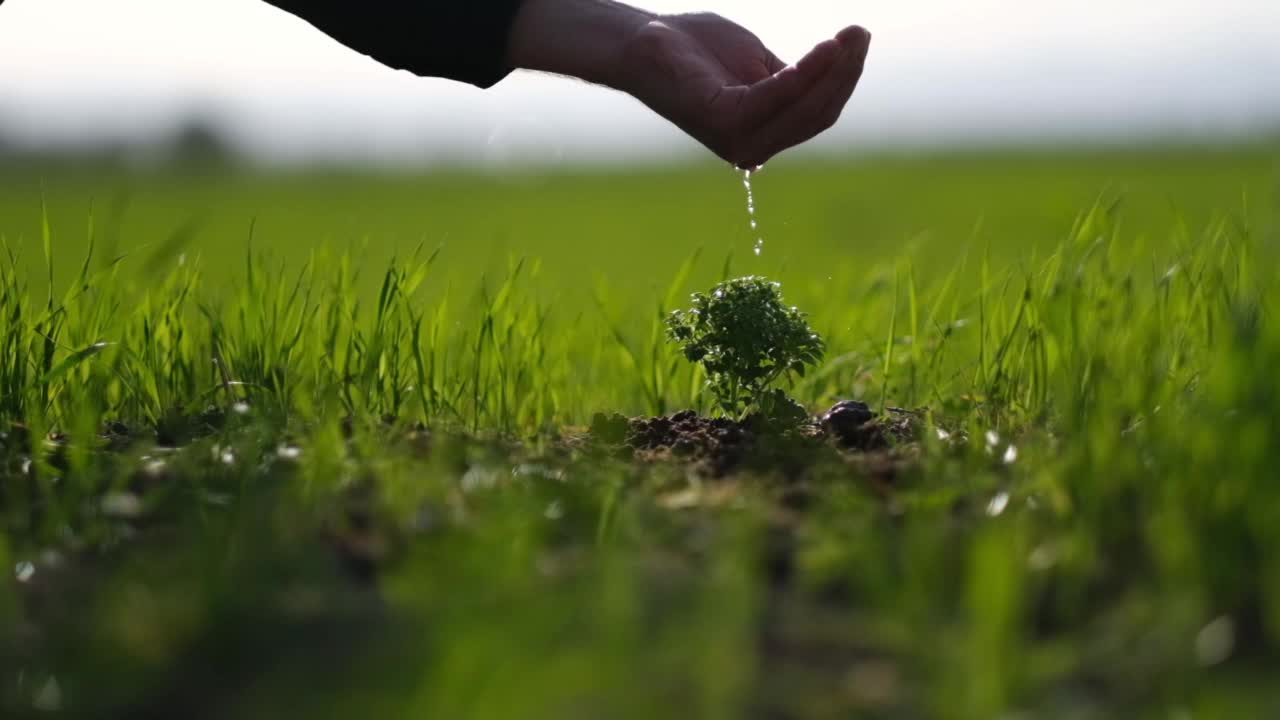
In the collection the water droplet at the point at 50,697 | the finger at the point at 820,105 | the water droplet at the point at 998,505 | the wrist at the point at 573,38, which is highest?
the wrist at the point at 573,38

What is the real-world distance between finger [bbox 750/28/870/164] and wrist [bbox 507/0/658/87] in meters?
0.42

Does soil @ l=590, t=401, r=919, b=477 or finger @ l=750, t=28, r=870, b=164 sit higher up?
finger @ l=750, t=28, r=870, b=164

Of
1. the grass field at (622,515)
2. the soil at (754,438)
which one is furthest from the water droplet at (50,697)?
the soil at (754,438)

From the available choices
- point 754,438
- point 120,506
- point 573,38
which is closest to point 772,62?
point 573,38

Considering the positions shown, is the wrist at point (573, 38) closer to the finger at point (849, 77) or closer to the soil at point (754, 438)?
the finger at point (849, 77)

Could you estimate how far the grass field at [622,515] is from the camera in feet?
5.11

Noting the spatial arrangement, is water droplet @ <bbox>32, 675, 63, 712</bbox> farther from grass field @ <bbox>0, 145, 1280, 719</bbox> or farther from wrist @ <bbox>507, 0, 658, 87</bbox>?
wrist @ <bbox>507, 0, 658, 87</bbox>

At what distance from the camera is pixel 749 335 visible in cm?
291

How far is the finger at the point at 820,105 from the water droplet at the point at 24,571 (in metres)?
1.98

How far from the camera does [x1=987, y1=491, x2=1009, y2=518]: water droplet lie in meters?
2.13

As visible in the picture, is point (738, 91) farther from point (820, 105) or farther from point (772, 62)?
point (772, 62)

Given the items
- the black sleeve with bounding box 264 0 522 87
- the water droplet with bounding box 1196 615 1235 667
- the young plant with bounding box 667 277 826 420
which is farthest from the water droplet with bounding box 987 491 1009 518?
the black sleeve with bounding box 264 0 522 87

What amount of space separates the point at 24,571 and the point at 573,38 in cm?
186

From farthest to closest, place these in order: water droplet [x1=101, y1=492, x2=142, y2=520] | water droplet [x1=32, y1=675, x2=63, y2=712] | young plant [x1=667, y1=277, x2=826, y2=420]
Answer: young plant [x1=667, y1=277, x2=826, y2=420] → water droplet [x1=101, y1=492, x2=142, y2=520] → water droplet [x1=32, y1=675, x2=63, y2=712]
